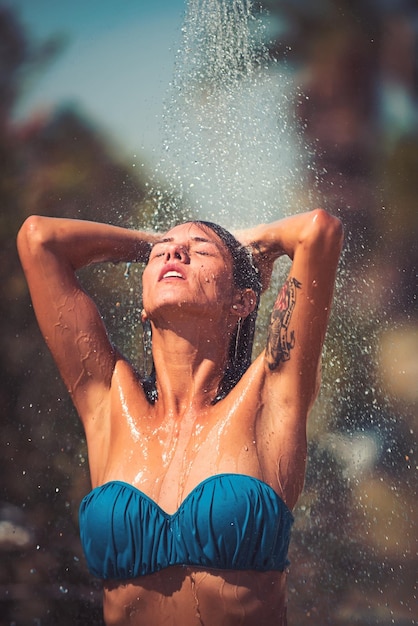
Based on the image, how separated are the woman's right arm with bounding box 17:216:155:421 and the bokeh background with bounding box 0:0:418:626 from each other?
115 centimetres

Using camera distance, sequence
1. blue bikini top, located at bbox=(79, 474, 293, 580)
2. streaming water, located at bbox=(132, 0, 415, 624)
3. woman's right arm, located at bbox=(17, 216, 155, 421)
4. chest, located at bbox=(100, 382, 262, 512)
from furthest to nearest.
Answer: streaming water, located at bbox=(132, 0, 415, 624), woman's right arm, located at bbox=(17, 216, 155, 421), chest, located at bbox=(100, 382, 262, 512), blue bikini top, located at bbox=(79, 474, 293, 580)

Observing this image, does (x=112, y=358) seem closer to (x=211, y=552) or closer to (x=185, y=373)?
(x=185, y=373)

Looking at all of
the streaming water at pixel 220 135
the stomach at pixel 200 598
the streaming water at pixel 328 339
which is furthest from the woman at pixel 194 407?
the streaming water at pixel 220 135

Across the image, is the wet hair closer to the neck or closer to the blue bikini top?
the neck

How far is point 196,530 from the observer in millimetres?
2588

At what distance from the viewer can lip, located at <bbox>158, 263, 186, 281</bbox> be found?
2850 millimetres

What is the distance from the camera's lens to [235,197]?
14.6 feet

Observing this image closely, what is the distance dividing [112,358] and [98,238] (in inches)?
14.9

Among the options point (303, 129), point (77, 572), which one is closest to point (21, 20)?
point (303, 129)

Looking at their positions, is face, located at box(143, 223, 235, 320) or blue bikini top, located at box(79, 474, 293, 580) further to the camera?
face, located at box(143, 223, 235, 320)

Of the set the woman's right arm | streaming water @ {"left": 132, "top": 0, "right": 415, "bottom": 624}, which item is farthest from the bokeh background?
the woman's right arm

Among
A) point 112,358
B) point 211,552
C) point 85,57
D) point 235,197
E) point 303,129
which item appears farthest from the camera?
point 85,57

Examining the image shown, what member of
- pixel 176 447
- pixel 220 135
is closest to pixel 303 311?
pixel 176 447

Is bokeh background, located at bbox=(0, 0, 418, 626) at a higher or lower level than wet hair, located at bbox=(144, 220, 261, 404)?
Result: lower
